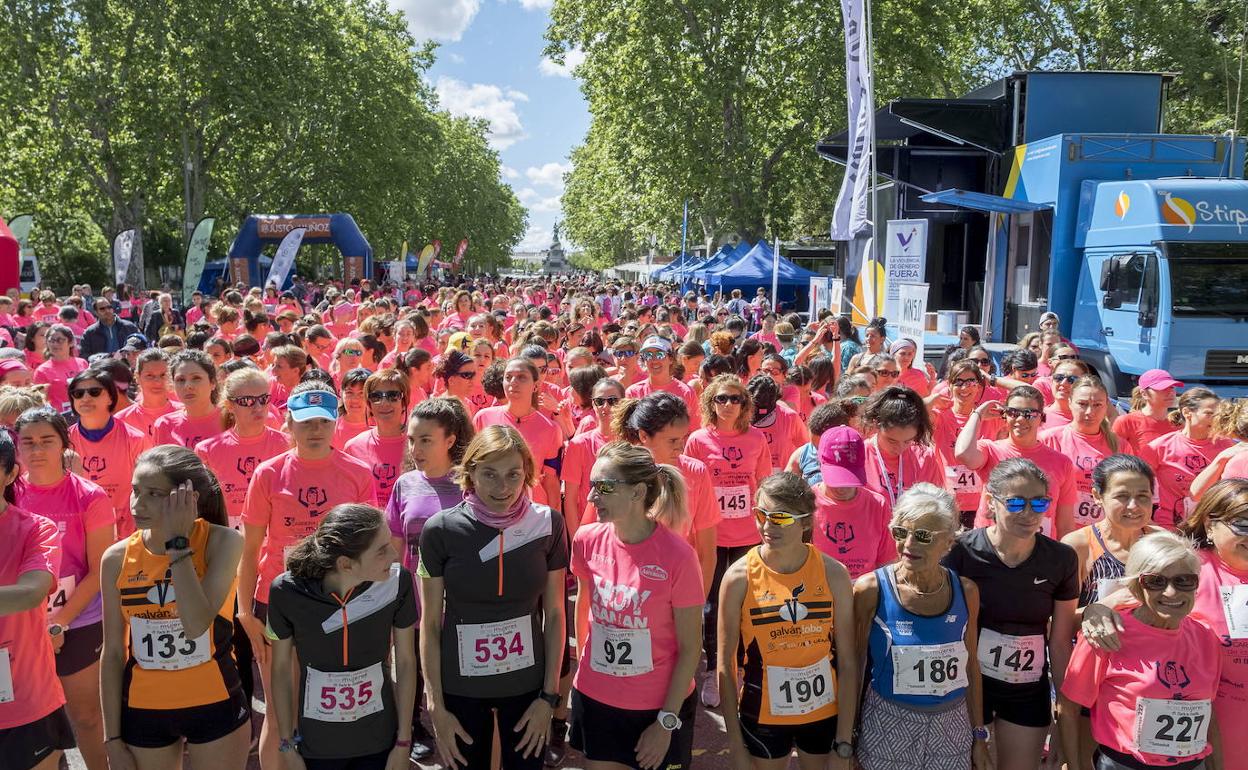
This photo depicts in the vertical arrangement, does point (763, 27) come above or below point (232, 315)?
above

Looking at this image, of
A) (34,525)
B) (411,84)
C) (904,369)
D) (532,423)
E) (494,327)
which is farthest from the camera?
(411,84)

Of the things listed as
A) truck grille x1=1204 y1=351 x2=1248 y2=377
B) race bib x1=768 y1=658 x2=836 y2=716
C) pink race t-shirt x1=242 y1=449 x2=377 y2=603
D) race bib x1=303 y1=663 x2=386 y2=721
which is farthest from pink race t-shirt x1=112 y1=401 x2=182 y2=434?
truck grille x1=1204 y1=351 x2=1248 y2=377

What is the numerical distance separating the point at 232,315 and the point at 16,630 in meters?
7.29

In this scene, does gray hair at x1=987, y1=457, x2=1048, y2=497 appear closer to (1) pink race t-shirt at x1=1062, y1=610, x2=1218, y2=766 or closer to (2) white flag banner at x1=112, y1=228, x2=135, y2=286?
(1) pink race t-shirt at x1=1062, y1=610, x2=1218, y2=766

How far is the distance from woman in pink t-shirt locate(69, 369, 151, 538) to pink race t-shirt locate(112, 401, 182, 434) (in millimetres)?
563

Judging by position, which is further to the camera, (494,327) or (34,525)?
(494,327)

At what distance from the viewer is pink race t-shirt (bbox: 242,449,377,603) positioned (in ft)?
12.1

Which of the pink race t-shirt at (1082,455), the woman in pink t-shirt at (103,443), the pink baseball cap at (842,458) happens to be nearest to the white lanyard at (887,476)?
the pink baseball cap at (842,458)

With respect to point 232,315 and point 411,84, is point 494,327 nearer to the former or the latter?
point 232,315

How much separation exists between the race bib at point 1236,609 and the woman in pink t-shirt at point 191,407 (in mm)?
4696

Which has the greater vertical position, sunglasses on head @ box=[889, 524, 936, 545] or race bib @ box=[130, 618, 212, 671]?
sunglasses on head @ box=[889, 524, 936, 545]

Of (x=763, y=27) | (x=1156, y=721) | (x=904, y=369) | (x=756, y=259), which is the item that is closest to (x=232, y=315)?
(x=904, y=369)

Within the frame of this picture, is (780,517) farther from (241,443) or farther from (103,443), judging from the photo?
(103,443)

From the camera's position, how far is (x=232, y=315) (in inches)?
379
